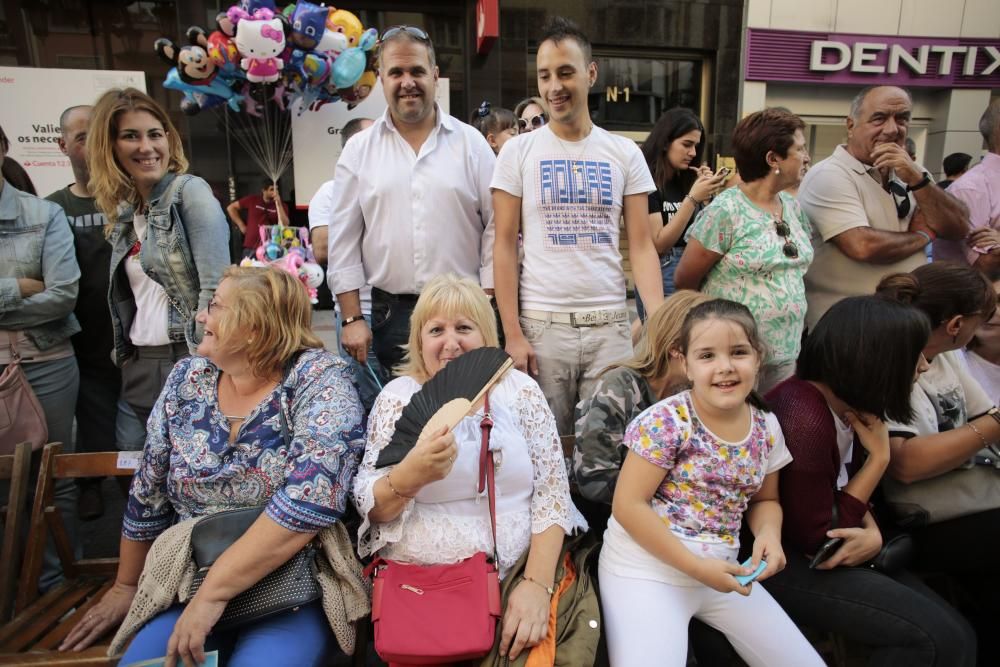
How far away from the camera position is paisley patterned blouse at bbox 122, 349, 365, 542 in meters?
1.74

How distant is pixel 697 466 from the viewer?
172cm

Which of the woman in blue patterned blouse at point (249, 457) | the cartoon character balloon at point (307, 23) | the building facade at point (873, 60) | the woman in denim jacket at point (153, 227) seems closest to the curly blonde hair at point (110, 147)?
the woman in denim jacket at point (153, 227)

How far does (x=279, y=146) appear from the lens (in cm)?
761

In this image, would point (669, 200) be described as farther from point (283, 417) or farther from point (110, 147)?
point (110, 147)

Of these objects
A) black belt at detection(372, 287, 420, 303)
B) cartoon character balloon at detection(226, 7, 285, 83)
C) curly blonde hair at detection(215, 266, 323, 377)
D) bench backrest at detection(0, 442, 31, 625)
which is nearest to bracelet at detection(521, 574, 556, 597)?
curly blonde hair at detection(215, 266, 323, 377)

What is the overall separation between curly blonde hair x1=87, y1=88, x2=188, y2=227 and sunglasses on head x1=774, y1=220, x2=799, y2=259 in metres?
2.50

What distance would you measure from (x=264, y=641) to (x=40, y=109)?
25.3ft

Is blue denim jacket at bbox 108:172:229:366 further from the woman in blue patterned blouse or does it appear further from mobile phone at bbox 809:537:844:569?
mobile phone at bbox 809:537:844:569

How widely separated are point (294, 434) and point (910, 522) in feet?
6.63

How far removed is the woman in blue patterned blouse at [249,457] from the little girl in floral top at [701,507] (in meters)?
0.82

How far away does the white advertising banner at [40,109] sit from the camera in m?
6.91

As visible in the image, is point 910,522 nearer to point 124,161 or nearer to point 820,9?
point 124,161

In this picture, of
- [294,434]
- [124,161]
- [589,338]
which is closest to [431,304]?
[294,434]

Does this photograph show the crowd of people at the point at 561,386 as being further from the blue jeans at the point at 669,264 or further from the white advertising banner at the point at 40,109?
the white advertising banner at the point at 40,109
